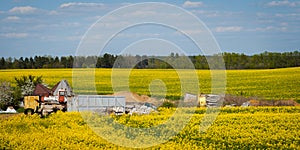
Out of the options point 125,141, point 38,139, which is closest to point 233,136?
point 125,141

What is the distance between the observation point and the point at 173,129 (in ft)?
68.0

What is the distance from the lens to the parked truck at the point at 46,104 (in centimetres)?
2536

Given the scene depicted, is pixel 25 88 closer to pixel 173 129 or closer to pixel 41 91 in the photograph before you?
pixel 41 91

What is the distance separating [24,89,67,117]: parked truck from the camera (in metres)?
25.4

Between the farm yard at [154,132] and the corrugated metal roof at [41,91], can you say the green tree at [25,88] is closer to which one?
the corrugated metal roof at [41,91]

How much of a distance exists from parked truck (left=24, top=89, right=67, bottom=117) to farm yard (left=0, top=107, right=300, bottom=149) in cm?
95

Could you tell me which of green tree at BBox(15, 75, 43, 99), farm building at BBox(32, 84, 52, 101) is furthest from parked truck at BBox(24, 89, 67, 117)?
green tree at BBox(15, 75, 43, 99)

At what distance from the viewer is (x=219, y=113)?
25.9m

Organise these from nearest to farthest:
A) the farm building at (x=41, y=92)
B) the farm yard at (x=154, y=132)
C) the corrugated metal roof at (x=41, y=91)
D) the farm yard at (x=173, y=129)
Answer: the farm yard at (x=173, y=129)
the farm yard at (x=154, y=132)
the farm building at (x=41, y=92)
the corrugated metal roof at (x=41, y=91)

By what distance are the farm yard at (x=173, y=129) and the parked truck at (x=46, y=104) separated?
3.12 ft

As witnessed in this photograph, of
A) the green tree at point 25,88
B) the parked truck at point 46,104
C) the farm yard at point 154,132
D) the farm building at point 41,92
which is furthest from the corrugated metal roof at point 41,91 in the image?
the farm yard at point 154,132

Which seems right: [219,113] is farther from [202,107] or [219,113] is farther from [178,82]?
[178,82]

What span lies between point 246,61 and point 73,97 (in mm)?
46994

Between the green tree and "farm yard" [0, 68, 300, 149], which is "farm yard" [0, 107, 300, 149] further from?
the green tree
